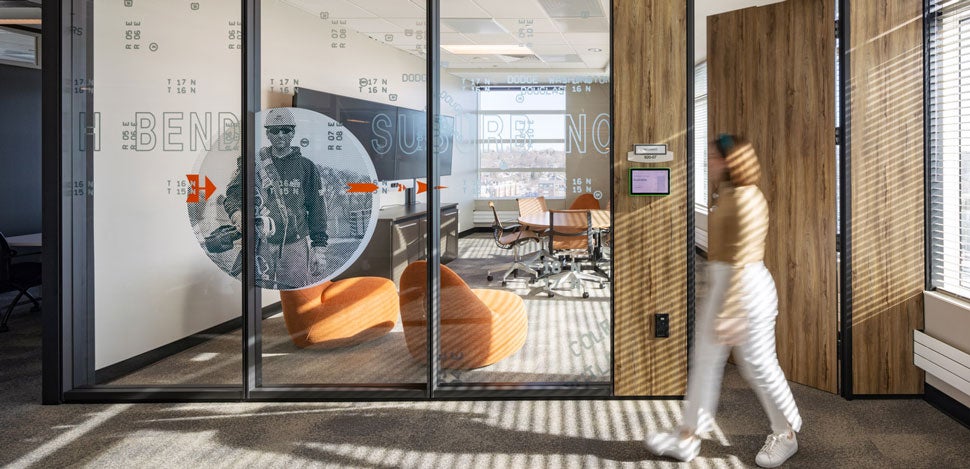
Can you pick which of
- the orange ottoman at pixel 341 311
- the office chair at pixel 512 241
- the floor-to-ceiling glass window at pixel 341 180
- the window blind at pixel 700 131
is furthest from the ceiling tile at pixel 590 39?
the window blind at pixel 700 131

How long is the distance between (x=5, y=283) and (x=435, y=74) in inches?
175

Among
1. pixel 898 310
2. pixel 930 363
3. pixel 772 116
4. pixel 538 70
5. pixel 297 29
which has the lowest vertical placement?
pixel 930 363

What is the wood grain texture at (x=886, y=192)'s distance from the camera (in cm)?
351

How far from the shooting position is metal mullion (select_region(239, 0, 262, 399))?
12.3ft

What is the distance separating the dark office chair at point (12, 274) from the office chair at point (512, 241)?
14.2ft

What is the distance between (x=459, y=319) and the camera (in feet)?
12.4

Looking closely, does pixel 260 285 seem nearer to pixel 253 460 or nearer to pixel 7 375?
Result: pixel 253 460

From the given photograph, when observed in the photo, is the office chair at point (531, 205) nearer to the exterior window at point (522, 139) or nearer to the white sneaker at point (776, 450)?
the exterior window at point (522, 139)

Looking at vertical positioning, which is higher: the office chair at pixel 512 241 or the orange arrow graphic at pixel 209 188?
the orange arrow graphic at pixel 209 188

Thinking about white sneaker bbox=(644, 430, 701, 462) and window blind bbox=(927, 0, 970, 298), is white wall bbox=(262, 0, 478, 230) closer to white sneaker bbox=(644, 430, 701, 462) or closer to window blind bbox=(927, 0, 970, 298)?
white sneaker bbox=(644, 430, 701, 462)

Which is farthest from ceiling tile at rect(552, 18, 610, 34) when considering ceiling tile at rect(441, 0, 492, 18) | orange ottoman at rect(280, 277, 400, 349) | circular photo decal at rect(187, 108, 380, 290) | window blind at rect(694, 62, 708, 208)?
window blind at rect(694, 62, 708, 208)

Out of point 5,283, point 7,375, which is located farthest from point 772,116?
point 5,283

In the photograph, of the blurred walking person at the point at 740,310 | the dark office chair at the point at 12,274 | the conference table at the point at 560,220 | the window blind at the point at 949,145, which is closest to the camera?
the blurred walking person at the point at 740,310

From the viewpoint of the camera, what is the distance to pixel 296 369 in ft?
12.7
